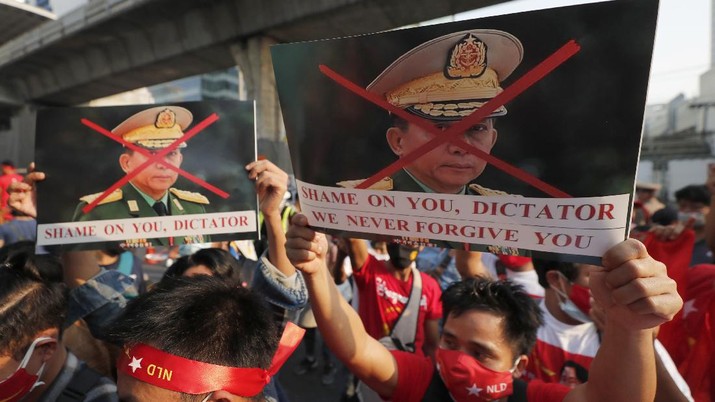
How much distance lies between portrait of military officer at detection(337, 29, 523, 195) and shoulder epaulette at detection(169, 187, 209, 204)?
1030mm

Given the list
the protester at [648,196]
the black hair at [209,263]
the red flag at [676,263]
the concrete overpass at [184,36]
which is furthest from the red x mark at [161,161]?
the concrete overpass at [184,36]

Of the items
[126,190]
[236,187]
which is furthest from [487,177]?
[126,190]

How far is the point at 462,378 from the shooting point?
1.56 m

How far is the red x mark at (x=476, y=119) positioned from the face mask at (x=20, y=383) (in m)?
1.26

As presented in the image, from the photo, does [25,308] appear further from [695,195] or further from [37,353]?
[695,195]

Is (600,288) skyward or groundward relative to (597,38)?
groundward

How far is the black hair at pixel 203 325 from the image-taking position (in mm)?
1127

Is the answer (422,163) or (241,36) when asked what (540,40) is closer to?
(422,163)

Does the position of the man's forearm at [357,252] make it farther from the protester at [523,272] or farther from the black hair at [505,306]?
the protester at [523,272]

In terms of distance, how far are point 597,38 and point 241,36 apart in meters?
13.0

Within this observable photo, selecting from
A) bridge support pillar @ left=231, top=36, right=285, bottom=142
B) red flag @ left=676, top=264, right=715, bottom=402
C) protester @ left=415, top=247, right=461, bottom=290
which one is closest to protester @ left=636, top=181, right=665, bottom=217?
protester @ left=415, top=247, right=461, bottom=290

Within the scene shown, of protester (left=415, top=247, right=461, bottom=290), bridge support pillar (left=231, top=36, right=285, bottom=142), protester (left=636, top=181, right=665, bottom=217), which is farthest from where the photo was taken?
bridge support pillar (left=231, top=36, right=285, bottom=142)

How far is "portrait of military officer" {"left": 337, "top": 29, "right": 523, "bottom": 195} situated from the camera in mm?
1047

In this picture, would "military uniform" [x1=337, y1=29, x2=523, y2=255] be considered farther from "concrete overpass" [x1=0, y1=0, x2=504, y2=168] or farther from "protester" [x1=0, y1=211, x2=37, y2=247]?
"concrete overpass" [x1=0, y1=0, x2=504, y2=168]
